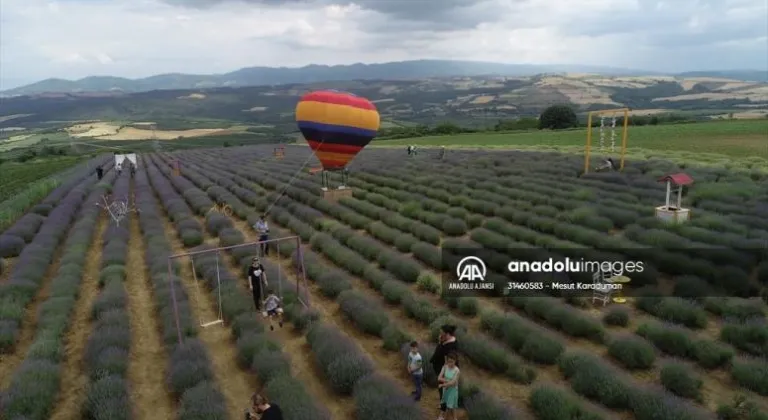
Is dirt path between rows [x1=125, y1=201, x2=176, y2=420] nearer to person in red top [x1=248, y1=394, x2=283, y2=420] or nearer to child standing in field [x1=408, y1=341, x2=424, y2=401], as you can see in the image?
person in red top [x1=248, y1=394, x2=283, y2=420]

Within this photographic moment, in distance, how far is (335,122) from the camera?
1812 centimetres

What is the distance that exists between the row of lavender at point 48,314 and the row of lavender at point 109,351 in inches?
21.5

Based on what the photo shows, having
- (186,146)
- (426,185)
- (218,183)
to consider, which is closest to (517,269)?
(426,185)

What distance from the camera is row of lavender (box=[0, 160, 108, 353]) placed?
33.6 feet

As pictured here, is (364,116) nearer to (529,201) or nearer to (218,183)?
(529,201)

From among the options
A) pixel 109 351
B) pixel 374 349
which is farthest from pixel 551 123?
pixel 109 351

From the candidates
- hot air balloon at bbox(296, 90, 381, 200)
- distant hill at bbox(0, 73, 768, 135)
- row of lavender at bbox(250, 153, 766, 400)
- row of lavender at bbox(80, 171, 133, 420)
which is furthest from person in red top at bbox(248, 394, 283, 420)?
distant hill at bbox(0, 73, 768, 135)

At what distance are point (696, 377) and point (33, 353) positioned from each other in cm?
1049

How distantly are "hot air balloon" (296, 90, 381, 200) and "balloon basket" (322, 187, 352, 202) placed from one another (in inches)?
101

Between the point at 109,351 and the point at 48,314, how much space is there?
292 centimetres

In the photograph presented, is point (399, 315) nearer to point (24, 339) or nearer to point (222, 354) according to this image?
point (222, 354)

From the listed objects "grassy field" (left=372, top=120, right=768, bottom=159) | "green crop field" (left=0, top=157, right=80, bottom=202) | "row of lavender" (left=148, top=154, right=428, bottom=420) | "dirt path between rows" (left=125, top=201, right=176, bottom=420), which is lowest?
"green crop field" (left=0, top=157, right=80, bottom=202)

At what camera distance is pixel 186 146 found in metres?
79.2

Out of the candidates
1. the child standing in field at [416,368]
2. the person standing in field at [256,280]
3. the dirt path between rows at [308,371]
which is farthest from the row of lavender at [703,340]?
the person standing in field at [256,280]
